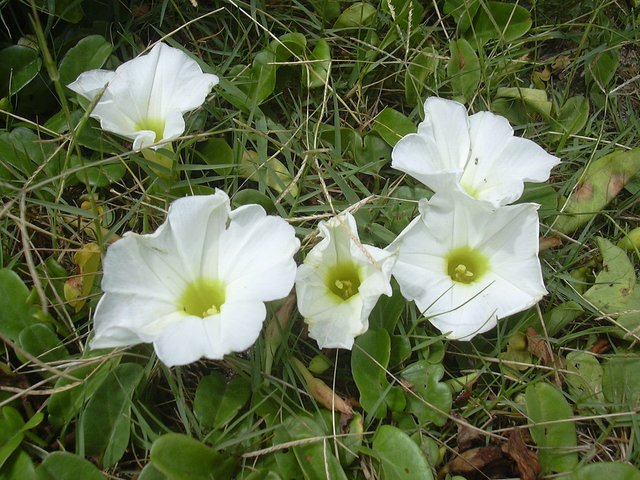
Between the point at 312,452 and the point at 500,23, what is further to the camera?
the point at 500,23

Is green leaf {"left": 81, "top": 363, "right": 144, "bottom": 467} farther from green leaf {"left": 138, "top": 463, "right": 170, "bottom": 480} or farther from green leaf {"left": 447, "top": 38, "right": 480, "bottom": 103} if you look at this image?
green leaf {"left": 447, "top": 38, "right": 480, "bottom": 103}

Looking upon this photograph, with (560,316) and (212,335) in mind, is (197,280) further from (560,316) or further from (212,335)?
(560,316)

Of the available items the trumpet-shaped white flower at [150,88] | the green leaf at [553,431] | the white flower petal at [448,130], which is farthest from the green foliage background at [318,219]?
the white flower petal at [448,130]

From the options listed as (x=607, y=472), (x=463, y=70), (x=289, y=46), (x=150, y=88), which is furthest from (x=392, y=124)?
(x=607, y=472)

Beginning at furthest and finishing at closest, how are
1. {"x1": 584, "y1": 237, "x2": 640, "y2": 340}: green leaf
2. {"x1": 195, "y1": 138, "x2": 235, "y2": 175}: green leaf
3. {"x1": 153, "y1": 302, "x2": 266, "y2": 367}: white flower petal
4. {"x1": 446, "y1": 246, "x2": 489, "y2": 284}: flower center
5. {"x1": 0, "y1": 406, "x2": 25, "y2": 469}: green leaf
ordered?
1. {"x1": 195, "y1": 138, "x2": 235, "y2": 175}: green leaf
2. {"x1": 584, "y1": 237, "x2": 640, "y2": 340}: green leaf
3. {"x1": 446, "y1": 246, "x2": 489, "y2": 284}: flower center
4. {"x1": 0, "y1": 406, "x2": 25, "y2": 469}: green leaf
5. {"x1": 153, "y1": 302, "x2": 266, "y2": 367}: white flower petal

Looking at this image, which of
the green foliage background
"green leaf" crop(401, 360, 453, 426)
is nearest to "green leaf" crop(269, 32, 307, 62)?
the green foliage background

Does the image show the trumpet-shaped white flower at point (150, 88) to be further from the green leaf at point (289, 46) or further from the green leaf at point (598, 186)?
the green leaf at point (598, 186)
